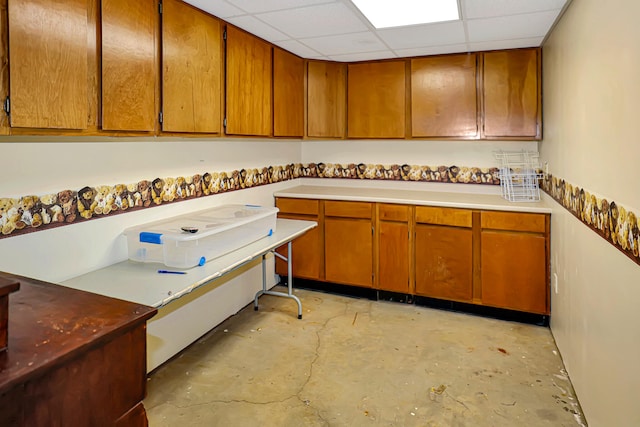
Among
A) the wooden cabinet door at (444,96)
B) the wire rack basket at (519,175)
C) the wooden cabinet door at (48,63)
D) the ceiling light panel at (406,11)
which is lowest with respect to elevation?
the wire rack basket at (519,175)

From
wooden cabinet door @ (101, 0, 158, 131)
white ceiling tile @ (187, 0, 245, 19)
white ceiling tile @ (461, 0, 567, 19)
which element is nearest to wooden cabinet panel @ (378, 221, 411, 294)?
white ceiling tile @ (461, 0, 567, 19)

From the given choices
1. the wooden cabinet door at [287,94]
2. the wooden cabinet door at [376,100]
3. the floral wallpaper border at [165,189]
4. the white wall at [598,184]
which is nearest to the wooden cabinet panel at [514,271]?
the white wall at [598,184]

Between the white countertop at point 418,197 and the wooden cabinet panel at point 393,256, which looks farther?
the wooden cabinet panel at point 393,256

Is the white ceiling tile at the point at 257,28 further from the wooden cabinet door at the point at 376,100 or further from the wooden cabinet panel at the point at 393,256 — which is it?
the wooden cabinet panel at the point at 393,256

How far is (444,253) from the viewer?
366 centimetres

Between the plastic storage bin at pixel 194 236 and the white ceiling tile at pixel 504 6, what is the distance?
1.86 meters

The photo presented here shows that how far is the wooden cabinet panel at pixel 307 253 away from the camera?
4.13 metres

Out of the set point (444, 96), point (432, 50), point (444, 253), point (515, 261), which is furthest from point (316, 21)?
point (515, 261)

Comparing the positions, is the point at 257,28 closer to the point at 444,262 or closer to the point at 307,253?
the point at 307,253

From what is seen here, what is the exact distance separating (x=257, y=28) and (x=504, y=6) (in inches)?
65.5

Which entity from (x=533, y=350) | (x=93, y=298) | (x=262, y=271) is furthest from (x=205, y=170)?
(x=533, y=350)

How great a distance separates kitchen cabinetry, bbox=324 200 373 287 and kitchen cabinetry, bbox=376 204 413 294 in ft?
0.31

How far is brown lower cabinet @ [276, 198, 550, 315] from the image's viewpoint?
11.0ft

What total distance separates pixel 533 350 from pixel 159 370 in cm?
257
